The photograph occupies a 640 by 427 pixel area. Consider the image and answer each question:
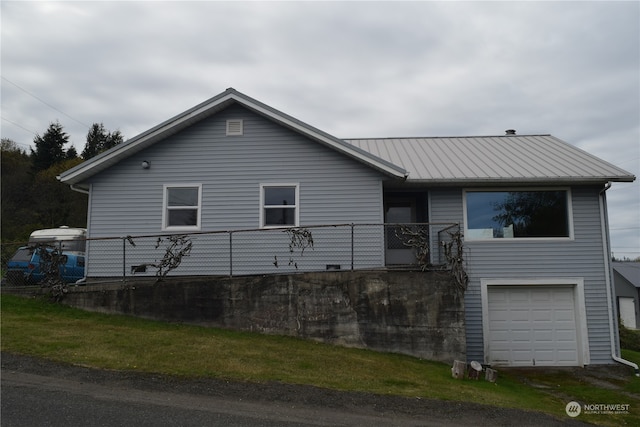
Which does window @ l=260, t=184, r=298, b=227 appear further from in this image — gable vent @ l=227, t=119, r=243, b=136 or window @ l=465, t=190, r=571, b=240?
window @ l=465, t=190, r=571, b=240

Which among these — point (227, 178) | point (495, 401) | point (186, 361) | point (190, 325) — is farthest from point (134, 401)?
point (227, 178)

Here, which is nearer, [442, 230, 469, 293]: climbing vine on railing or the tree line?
[442, 230, 469, 293]: climbing vine on railing

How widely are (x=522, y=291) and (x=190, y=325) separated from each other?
871cm

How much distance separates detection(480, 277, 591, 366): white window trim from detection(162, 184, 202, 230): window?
26.6 ft

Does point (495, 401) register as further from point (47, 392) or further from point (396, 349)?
point (47, 392)

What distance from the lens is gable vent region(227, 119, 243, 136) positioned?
13531mm

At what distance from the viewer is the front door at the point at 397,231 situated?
42.7 ft

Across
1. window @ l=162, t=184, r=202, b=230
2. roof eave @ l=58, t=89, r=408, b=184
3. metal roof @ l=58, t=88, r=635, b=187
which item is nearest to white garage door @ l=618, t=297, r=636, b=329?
metal roof @ l=58, t=88, r=635, b=187

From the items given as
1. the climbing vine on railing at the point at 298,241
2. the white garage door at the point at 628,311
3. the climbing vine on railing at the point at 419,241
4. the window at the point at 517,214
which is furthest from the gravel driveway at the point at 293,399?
the white garage door at the point at 628,311

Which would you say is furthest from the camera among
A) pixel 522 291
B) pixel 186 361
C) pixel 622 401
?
pixel 522 291

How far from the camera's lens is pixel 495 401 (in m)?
7.86

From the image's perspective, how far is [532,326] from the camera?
12711mm

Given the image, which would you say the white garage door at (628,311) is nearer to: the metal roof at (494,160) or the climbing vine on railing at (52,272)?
the metal roof at (494,160)

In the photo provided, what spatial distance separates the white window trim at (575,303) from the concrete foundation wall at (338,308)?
96.4 inches
